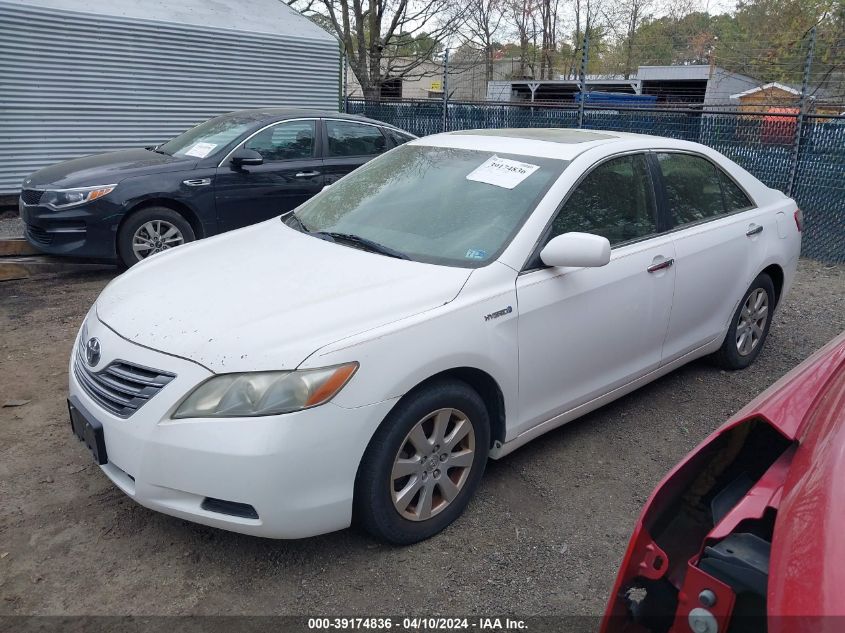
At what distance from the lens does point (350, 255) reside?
318cm

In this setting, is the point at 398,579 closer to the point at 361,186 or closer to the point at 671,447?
the point at 671,447

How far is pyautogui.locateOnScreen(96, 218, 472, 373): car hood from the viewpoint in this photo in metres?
2.50

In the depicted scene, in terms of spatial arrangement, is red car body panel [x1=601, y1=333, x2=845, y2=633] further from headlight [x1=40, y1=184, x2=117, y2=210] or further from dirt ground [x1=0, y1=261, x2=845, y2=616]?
headlight [x1=40, y1=184, x2=117, y2=210]

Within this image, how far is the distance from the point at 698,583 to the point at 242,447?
1473 millimetres

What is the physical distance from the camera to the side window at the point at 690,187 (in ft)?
13.0

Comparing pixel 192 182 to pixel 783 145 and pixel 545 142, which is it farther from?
pixel 783 145

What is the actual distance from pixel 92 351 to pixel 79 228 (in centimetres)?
398

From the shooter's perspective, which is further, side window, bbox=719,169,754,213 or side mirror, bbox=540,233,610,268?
side window, bbox=719,169,754,213

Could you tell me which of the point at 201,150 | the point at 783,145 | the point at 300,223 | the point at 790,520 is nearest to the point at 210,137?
the point at 201,150

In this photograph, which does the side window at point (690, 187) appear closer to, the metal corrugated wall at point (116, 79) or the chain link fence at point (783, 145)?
the chain link fence at point (783, 145)

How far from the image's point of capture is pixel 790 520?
144 centimetres

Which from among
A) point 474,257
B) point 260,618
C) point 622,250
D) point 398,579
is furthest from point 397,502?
point 622,250

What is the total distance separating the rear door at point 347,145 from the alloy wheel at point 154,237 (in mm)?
1683

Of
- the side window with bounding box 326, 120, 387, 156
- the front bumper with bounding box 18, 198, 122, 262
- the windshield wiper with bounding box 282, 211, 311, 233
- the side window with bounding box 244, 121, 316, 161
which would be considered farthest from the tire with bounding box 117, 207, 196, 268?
the windshield wiper with bounding box 282, 211, 311, 233
